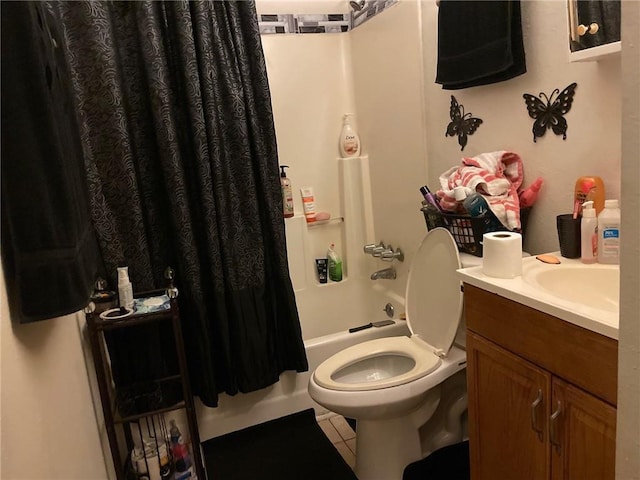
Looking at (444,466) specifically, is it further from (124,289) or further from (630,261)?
(630,261)

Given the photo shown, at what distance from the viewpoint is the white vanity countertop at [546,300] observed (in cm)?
96

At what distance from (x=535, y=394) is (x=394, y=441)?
2.40 ft

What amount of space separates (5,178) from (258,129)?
1180mm

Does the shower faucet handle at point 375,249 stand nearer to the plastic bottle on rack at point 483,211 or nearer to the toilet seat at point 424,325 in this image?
the toilet seat at point 424,325

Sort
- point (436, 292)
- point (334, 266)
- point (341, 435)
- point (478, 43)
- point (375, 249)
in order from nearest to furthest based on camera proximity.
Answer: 1. point (478, 43)
2. point (436, 292)
3. point (341, 435)
4. point (375, 249)
5. point (334, 266)

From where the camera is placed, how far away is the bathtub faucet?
8.30ft

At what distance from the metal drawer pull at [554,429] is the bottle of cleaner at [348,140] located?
5.91 feet

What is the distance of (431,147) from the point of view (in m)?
2.14

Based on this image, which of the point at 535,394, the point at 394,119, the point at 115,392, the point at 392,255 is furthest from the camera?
the point at 392,255

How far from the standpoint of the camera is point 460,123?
192cm

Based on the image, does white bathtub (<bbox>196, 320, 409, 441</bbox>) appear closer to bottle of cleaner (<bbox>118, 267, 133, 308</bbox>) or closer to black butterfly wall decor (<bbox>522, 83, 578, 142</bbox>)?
bottle of cleaner (<bbox>118, 267, 133, 308</bbox>)

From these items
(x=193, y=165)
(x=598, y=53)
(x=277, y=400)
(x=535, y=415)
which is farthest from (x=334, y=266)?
(x=598, y=53)

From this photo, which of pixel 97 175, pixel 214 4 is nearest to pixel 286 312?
pixel 97 175

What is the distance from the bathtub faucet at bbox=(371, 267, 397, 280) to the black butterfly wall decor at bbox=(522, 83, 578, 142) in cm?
110
